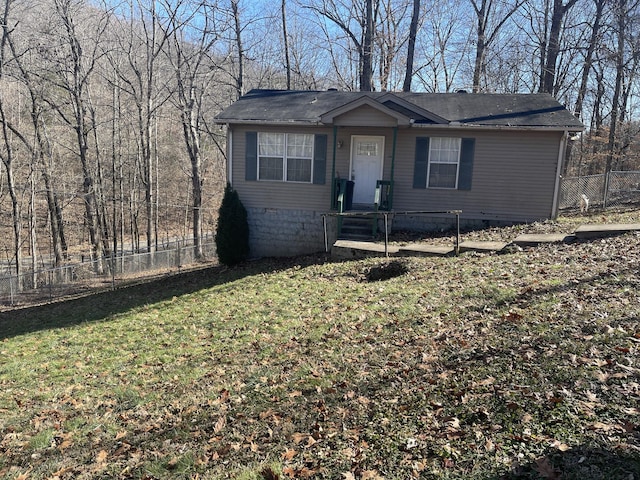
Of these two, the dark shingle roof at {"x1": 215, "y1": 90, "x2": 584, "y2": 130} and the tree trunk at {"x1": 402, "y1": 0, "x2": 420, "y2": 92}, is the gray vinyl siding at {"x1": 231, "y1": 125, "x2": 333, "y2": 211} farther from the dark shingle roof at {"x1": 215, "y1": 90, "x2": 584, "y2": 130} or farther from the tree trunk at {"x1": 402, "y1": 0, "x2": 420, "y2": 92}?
the tree trunk at {"x1": 402, "y1": 0, "x2": 420, "y2": 92}

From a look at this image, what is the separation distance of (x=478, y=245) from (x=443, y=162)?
3462 millimetres

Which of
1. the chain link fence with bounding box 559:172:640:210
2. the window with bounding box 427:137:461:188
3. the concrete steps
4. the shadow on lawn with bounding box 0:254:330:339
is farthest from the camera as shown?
the chain link fence with bounding box 559:172:640:210

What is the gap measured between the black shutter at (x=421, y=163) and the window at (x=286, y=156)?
3.07 meters

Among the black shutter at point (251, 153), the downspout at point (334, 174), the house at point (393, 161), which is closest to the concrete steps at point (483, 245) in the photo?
the house at point (393, 161)

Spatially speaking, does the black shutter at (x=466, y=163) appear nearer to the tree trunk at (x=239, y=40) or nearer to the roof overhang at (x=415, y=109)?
the roof overhang at (x=415, y=109)

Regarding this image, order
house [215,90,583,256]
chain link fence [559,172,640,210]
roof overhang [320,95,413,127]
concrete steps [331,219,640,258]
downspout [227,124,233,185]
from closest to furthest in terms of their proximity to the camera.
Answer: concrete steps [331,219,640,258] → roof overhang [320,95,413,127] → house [215,90,583,256] → downspout [227,124,233,185] → chain link fence [559,172,640,210]

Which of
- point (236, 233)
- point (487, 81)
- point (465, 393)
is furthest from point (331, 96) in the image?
point (487, 81)

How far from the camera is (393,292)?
25.2 feet

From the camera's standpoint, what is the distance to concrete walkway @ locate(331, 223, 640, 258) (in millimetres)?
9711

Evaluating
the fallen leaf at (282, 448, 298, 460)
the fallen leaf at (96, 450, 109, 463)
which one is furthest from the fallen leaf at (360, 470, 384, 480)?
the fallen leaf at (96, 450, 109, 463)

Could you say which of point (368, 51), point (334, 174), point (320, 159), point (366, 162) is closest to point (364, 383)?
point (334, 174)

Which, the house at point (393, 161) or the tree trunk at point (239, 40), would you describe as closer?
the house at point (393, 161)

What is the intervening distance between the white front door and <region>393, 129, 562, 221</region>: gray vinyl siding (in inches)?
24.1

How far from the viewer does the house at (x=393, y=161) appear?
12227 millimetres
